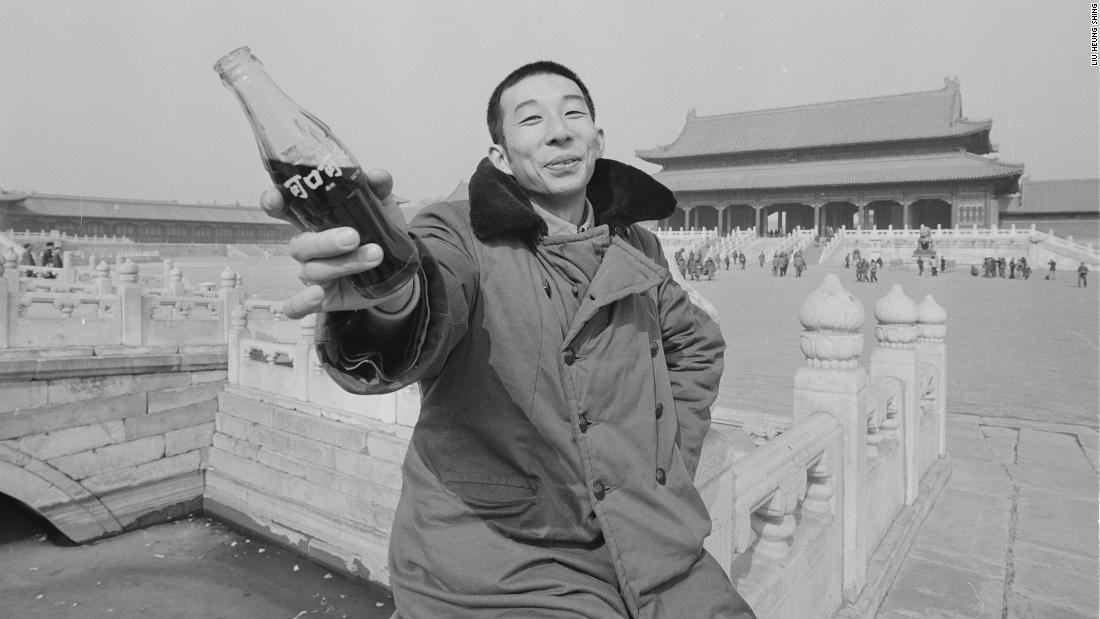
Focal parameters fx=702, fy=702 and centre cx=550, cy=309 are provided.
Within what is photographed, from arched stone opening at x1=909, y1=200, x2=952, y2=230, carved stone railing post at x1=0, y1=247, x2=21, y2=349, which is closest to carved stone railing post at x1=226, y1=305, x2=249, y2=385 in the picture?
carved stone railing post at x1=0, y1=247, x2=21, y2=349

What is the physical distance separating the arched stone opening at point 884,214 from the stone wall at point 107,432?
102ft

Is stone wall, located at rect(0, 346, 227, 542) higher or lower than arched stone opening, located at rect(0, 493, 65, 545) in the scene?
higher

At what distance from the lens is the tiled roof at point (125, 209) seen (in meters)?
31.4

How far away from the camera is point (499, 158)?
144 centimetres

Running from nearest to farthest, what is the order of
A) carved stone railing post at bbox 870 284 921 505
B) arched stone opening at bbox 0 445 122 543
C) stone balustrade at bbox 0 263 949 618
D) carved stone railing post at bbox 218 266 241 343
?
stone balustrade at bbox 0 263 949 618, carved stone railing post at bbox 870 284 921 505, arched stone opening at bbox 0 445 122 543, carved stone railing post at bbox 218 266 241 343

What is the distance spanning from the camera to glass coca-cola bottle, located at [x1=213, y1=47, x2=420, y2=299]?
30.5 inches

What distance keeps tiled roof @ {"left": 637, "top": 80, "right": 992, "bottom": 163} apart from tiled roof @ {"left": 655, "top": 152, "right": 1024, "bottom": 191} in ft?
3.28

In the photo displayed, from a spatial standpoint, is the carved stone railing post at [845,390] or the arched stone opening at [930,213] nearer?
the carved stone railing post at [845,390]

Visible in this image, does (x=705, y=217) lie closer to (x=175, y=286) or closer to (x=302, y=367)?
(x=175, y=286)

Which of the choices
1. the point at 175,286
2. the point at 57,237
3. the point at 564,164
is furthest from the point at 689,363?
the point at 57,237

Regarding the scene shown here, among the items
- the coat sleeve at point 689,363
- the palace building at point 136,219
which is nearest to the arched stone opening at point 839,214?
the palace building at point 136,219

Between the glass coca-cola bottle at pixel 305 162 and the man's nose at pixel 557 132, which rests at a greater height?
the man's nose at pixel 557 132

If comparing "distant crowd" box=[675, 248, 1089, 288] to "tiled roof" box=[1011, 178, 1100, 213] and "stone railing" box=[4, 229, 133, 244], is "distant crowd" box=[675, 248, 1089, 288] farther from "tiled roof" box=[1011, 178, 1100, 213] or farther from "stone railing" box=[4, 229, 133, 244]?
"stone railing" box=[4, 229, 133, 244]

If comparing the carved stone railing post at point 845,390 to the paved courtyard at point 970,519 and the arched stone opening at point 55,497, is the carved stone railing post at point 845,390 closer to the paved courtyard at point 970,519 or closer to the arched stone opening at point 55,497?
the paved courtyard at point 970,519
